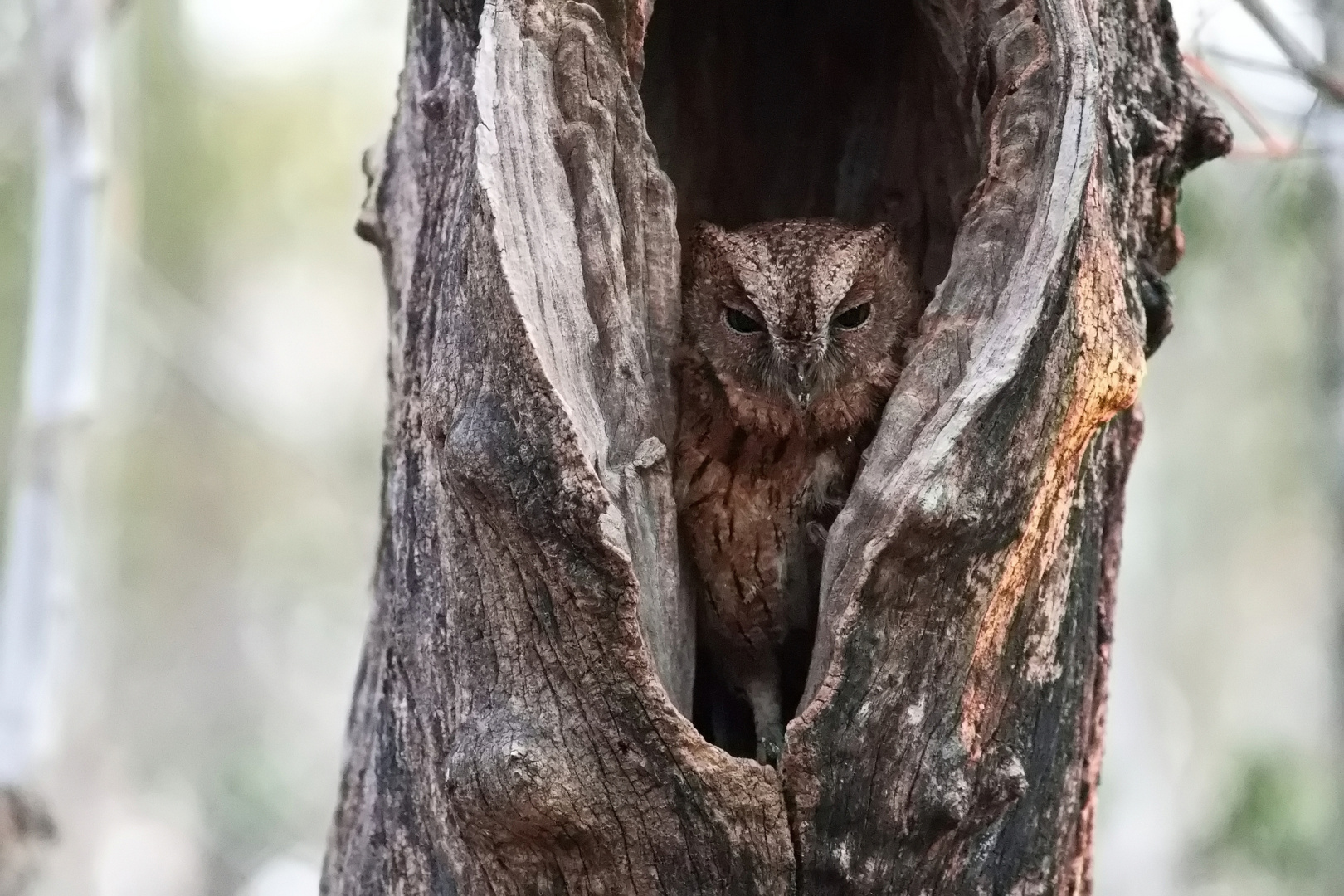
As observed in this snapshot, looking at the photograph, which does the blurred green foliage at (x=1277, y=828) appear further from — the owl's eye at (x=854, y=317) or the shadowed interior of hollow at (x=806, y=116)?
the owl's eye at (x=854, y=317)

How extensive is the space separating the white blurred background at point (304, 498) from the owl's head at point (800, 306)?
1.02 metres

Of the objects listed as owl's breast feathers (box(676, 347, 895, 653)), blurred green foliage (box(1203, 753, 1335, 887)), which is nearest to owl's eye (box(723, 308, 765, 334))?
owl's breast feathers (box(676, 347, 895, 653))

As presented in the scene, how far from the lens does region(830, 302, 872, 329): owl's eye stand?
2316 mm

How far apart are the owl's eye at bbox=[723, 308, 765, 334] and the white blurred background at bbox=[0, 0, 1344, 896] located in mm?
1265

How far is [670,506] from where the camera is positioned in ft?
5.91

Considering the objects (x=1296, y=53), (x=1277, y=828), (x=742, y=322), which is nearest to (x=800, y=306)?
(x=742, y=322)

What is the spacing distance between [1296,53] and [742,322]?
50.4 inches

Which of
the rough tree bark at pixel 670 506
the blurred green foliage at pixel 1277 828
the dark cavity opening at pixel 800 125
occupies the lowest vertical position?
the blurred green foliage at pixel 1277 828

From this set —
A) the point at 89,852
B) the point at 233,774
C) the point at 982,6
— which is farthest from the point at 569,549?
the point at 233,774

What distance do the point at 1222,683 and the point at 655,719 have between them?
12.3m

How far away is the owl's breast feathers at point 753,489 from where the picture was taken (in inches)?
86.4

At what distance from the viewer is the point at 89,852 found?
5828 mm

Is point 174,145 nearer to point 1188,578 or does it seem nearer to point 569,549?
point 1188,578

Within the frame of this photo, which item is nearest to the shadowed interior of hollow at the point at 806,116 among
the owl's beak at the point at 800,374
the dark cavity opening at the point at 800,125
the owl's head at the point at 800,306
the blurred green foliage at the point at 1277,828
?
the dark cavity opening at the point at 800,125
